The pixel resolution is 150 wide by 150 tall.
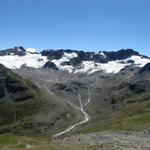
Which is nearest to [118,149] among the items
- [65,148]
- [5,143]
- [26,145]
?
[65,148]

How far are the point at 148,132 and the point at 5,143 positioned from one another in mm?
42248

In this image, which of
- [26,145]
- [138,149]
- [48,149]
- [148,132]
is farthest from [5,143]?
[148,132]

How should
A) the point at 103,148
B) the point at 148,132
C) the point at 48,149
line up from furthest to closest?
the point at 148,132, the point at 103,148, the point at 48,149

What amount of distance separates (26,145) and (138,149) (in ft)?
54.5

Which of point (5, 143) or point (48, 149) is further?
point (5, 143)

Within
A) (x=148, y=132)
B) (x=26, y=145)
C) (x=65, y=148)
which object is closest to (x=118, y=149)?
(x=65, y=148)

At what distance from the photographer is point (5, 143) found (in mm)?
61531

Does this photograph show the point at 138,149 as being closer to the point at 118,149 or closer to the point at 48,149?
the point at 118,149

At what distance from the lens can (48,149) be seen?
53.3m

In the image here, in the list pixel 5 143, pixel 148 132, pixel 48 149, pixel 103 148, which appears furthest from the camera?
pixel 148 132

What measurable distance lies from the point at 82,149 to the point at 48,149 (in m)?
5.73

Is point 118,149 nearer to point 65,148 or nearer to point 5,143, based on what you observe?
point 65,148

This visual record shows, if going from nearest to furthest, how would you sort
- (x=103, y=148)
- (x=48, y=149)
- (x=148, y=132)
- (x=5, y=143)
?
(x=48, y=149)
(x=103, y=148)
(x=5, y=143)
(x=148, y=132)

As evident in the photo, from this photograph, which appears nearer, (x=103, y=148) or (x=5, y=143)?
(x=103, y=148)
